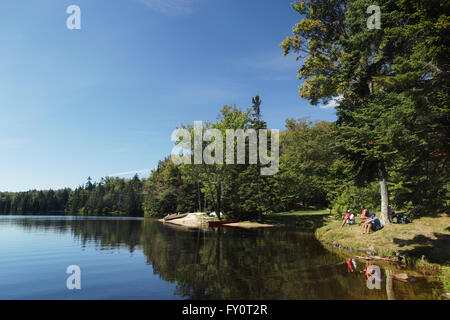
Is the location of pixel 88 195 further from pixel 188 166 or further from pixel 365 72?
pixel 365 72

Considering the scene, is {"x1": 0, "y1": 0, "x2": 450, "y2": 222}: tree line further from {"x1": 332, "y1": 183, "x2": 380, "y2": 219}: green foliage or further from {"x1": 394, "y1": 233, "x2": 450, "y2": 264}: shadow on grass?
{"x1": 394, "y1": 233, "x2": 450, "y2": 264}: shadow on grass

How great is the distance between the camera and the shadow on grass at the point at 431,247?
11891 millimetres

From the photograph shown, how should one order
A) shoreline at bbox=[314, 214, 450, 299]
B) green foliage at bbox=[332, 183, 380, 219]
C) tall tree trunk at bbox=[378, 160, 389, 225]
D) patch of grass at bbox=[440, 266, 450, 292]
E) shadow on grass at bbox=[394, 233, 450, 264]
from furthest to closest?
green foliage at bbox=[332, 183, 380, 219] → tall tree trunk at bbox=[378, 160, 389, 225] → shadow on grass at bbox=[394, 233, 450, 264] → shoreline at bbox=[314, 214, 450, 299] → patch of grass at bbox=[440, 266, 450, 292]

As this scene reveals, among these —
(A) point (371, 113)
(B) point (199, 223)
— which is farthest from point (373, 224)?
(B) point (199, 223)

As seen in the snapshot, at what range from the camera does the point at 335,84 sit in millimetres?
18266

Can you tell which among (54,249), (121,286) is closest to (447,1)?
(121,286)

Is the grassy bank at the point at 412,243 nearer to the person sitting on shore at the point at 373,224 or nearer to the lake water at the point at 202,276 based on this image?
the person sitting on shore at the point at 373,224

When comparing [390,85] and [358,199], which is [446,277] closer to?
[390,85]

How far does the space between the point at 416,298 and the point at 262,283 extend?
4938mm

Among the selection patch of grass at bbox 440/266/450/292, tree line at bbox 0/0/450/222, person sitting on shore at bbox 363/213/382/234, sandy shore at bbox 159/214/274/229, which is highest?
tree line at bbox 0/0/450/222

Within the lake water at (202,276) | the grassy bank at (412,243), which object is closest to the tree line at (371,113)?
the grassy bank at (412,243)

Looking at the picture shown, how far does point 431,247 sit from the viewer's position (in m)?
12.9

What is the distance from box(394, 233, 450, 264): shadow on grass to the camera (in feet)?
39.0

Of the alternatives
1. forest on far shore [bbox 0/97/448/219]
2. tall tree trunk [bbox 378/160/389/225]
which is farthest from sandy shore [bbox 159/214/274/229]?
tall tree trunk [bbox 378/160/389/225]
